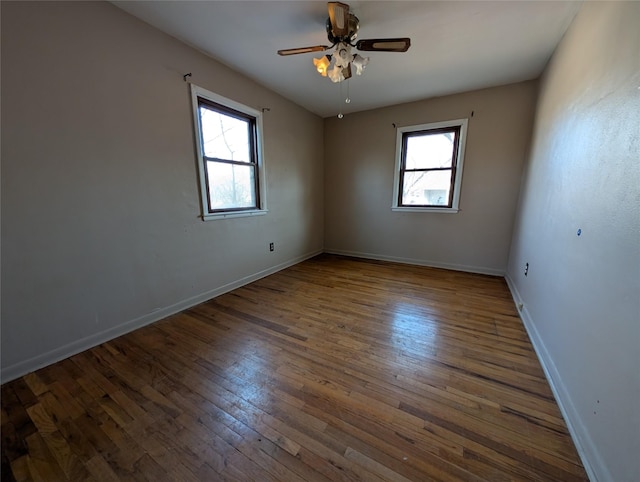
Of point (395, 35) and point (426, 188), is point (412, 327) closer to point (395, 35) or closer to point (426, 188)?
point (426, 188)

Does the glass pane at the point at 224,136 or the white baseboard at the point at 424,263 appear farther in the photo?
the white baseboard at the point at 424,263

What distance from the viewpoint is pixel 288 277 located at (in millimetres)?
3488

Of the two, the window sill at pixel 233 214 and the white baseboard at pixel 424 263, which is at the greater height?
the window sill at pixel 233 214

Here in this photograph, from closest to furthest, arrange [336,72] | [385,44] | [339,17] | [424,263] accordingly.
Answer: [339,17] < [385,44] < [336,72] < [424,263]

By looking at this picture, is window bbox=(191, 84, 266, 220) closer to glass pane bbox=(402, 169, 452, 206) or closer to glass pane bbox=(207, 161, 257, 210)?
glass pane bbox=(207, 161, 257, 210)

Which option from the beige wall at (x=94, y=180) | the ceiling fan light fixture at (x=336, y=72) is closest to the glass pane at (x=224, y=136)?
the beige wall at (x=94, y=180)

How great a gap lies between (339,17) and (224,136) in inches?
67.4

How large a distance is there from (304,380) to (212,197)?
7.05 ft

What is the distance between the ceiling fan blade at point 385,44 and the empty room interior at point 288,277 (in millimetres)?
15

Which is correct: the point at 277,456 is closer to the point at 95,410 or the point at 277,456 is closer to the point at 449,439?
the point at 449,439

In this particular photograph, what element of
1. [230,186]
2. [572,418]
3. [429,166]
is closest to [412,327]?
[572,418]

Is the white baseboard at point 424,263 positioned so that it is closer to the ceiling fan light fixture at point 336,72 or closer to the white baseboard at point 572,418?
the white baseboard at point 572,418

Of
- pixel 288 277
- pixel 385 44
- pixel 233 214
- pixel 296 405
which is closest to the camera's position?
pixel 296 405

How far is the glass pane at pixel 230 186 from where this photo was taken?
2729mm
